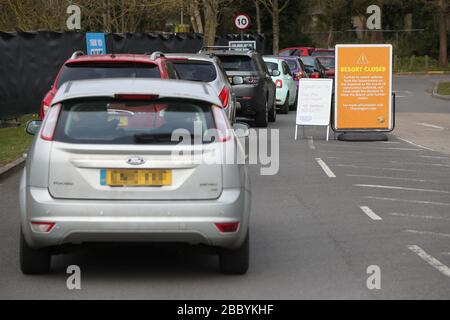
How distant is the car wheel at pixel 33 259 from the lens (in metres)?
8.19

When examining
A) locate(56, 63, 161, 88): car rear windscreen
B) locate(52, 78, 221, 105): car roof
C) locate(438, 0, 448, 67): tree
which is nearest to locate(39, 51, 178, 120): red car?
locate(56, 63, 161, 88): car rear windscreen

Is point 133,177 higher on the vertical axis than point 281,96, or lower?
higher

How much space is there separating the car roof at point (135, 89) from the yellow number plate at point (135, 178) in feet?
2.13

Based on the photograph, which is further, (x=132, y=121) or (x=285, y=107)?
(x=285, y=107)

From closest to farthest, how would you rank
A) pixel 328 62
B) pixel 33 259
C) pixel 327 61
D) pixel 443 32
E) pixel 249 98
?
pixel 33 259 < pixel 249 98 < pixel 328 62 < pixel 327 61 < pixel 443 32

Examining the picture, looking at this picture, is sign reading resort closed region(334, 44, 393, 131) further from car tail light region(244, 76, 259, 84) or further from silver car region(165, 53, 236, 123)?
silver car region(165, 53, 236, 123)

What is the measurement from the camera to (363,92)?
71.1 feet

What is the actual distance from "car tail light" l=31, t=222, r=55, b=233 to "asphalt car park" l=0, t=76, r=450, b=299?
1.43 feet

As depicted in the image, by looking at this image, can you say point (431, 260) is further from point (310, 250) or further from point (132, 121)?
point (132, 121)

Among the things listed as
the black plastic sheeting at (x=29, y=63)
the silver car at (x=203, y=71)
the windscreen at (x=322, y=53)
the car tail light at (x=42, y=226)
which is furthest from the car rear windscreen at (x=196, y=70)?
the windscreen at (x=322, y=53)

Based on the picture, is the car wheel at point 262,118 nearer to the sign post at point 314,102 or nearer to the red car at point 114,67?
the sign post at point 314,102

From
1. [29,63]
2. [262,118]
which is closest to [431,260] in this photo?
[262,118]

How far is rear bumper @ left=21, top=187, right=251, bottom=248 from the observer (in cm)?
774

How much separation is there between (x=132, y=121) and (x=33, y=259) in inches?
51.0
